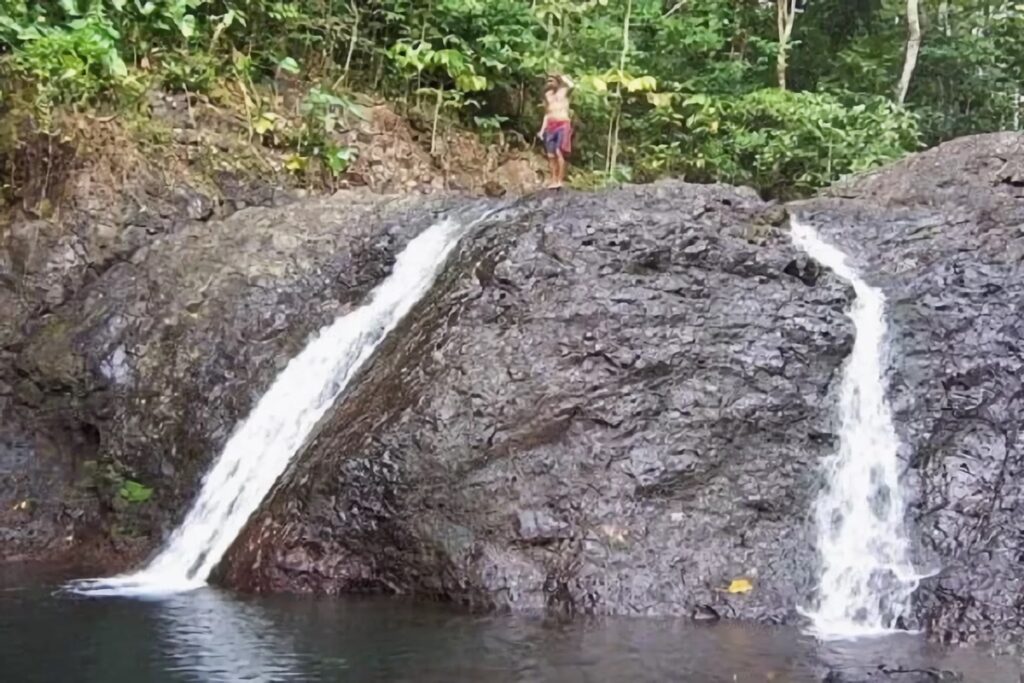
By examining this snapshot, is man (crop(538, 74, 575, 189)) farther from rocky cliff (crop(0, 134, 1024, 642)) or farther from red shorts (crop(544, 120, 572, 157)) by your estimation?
rocky cliff (crop(0, 134, 1024, 642))

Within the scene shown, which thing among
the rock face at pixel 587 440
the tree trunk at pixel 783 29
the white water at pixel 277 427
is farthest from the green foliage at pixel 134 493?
the tree trunk at pixel 783 29

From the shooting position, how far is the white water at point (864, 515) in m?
7.29

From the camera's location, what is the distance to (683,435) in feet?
26.4

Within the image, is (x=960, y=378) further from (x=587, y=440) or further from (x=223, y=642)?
(x=223, y=642)

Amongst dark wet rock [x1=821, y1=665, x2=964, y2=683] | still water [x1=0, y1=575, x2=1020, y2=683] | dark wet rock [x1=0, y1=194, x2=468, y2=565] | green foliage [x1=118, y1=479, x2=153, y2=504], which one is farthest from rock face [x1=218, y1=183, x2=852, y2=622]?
green foliage [x1=118, y1=479, x2=153, y2=504]

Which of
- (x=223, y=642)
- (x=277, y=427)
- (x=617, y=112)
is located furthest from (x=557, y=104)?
(x=223, y=642)

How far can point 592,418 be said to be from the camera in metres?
8.10

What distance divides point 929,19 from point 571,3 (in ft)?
21.7

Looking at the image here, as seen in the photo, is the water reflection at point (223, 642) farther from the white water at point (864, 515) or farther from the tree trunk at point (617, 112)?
the tree trunk at point (617, 112)

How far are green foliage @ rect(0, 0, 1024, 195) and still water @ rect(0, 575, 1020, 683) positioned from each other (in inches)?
246

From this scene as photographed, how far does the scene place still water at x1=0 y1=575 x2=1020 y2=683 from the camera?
5727mm

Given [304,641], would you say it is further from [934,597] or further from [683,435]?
[934,597]

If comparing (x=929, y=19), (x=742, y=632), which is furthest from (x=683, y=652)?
(x=929, y=19)

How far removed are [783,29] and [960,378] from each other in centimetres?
1089
